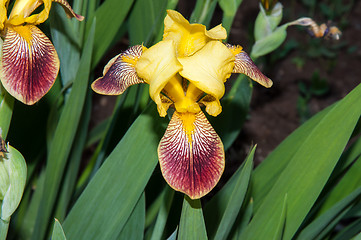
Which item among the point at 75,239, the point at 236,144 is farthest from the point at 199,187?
the point at 236,144

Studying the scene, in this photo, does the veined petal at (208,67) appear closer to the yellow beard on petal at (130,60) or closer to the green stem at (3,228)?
the yellow beard on petal at (130,60)

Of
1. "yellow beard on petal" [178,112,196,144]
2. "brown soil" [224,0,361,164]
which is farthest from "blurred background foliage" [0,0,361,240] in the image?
"brown soil" [224,0,361,164]

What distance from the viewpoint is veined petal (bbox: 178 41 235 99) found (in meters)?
0.72

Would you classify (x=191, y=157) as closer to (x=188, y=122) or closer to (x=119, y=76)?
(x=188, y=122)

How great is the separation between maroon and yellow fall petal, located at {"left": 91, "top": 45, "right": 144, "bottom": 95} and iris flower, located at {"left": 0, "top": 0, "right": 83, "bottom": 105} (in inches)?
3.2

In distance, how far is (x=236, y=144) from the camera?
208 centimetres

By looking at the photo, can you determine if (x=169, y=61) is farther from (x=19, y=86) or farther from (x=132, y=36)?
(x=132, y=36)

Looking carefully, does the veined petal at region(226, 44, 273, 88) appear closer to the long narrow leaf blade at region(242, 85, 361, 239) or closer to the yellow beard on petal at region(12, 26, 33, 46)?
the long narrow leaf blade at region(242, 85, 361, 239)

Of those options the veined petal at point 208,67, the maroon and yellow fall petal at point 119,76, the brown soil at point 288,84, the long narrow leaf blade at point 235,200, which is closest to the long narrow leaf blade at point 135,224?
the long narrow leaf blade at point 235,200

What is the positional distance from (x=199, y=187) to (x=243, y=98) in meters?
0.72

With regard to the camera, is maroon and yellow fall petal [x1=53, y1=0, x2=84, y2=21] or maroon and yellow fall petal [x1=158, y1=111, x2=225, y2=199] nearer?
maroon and yellow fall petal [x1=158, y1=111, x2=225, y2=199]

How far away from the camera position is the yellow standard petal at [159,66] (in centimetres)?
71

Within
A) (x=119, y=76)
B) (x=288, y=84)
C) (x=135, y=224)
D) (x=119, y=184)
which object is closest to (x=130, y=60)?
(x=119, y=76)

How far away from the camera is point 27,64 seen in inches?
31.7
